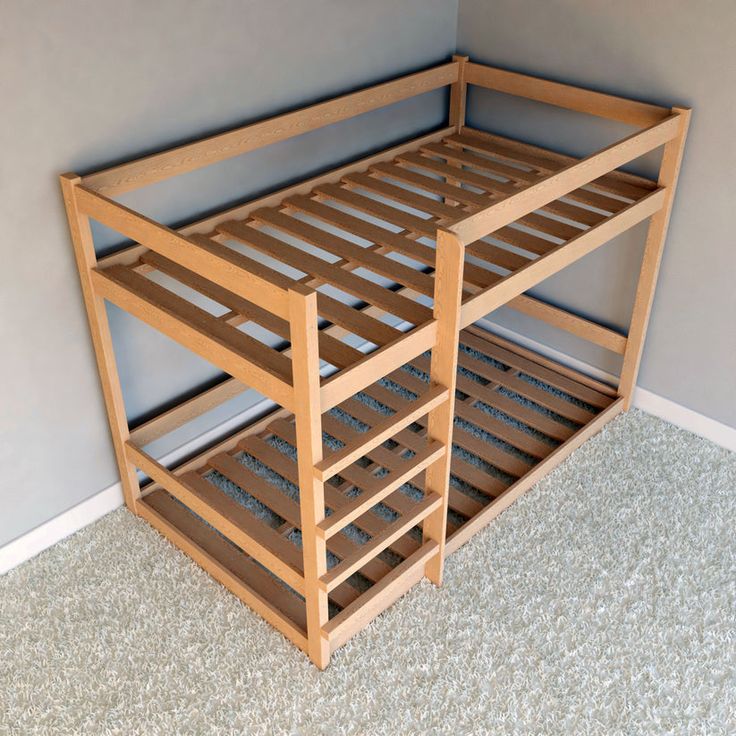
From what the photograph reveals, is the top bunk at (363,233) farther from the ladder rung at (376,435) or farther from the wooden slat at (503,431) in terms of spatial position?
the wooden slat at (503,431)

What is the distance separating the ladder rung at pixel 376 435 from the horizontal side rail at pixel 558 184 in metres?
0.31

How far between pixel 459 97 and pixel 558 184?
82 centimetres

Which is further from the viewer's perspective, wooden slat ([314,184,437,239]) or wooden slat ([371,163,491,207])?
wooden slat ([371,163,491,207])

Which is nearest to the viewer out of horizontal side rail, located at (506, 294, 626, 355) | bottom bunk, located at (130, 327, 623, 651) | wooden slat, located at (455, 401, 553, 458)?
bottom bunk, located at (130, 327, 623, 651)

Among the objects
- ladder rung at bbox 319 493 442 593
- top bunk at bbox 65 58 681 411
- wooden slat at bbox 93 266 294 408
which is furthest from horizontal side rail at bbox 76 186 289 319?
ladder rung at bbox 319 493 442 593

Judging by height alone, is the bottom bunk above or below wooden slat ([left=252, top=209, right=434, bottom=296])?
below

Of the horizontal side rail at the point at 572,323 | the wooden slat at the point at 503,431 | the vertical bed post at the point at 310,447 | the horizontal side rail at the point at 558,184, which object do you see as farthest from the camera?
the horizontal side rail at the point at 572,323

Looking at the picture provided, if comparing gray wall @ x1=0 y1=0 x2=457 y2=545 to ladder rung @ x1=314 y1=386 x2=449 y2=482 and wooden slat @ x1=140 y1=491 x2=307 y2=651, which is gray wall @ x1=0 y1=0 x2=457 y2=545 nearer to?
wooden slat @ x1=140 y1=491 x2=307 y2=651

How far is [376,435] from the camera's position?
5.16 ft

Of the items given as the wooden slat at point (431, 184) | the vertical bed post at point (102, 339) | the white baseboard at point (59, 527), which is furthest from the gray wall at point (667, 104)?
the white baseboard at point (59, 527)

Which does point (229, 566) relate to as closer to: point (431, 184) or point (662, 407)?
point (431, 184)

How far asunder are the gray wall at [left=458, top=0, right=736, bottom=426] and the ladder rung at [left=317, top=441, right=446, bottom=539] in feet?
2.99

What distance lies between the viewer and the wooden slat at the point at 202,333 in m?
1.49

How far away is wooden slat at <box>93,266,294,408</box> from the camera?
1.49 metres
